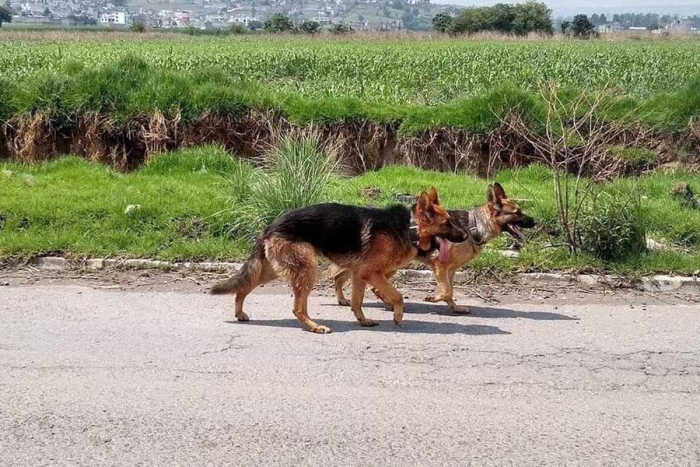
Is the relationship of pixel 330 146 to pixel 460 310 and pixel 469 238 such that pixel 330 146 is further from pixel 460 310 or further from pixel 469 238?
A: pixel 460 310

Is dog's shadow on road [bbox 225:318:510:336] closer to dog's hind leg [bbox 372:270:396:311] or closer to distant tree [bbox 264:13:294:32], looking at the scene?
dog's hind leg [bbox 372:270:396:311]

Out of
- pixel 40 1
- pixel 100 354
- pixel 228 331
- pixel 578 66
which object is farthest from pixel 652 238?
pixel 40 1

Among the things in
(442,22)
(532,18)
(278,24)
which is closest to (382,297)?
(278,24)

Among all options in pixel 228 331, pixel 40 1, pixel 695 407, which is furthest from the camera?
pixel 40 1

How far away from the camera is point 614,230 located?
9352mm

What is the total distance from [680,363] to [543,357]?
107 cm

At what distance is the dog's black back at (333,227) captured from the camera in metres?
7.29

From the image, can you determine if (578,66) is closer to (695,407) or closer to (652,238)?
(652,238)

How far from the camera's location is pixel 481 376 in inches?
247

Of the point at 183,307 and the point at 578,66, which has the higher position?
the point at 578,66

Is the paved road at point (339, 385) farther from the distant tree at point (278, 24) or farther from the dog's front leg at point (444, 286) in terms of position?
the distant tree at point (278, 24)

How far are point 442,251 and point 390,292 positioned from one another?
722mm

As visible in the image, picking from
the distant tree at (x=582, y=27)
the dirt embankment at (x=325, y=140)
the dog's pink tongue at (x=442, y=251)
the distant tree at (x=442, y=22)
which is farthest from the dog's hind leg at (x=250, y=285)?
the distant tree at (x=442, y=22)

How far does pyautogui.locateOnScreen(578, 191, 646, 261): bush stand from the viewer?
9352 mm
